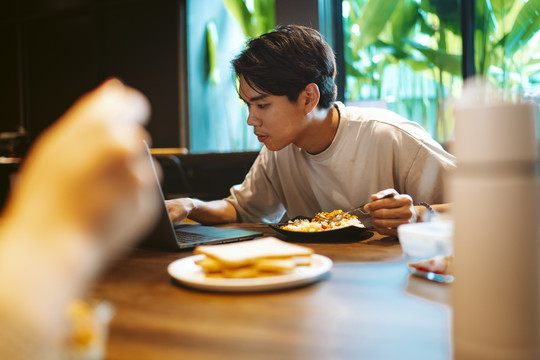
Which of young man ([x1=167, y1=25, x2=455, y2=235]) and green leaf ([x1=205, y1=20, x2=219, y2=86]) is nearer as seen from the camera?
young man ([x1=167, y1=25, x2=455, y2=235])

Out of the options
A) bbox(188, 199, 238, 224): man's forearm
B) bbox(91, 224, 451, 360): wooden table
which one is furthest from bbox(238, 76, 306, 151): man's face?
bbox(91, 224, 451, 360): wooden table

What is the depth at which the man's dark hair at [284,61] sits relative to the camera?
72.6 inches

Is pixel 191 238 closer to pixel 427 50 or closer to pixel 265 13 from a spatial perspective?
pixel 427 50

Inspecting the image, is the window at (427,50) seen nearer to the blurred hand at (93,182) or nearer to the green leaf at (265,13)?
the green leaf at (265,13)

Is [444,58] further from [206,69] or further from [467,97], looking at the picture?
[467,97]

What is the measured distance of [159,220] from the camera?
1.08 meters

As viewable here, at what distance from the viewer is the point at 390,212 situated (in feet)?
3.95

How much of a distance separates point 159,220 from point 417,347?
716 millimetres

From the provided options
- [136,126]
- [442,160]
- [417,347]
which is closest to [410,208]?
[442,160]

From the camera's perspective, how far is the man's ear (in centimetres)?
190

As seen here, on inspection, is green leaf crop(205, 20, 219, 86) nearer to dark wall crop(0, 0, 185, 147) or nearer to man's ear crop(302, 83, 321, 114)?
dark wall crop(0, 0, 185, 147)

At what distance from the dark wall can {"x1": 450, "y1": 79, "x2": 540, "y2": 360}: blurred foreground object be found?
4116mm

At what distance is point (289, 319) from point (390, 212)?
2.21ft

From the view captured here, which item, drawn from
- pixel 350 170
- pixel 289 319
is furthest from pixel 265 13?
pixel 289 319
